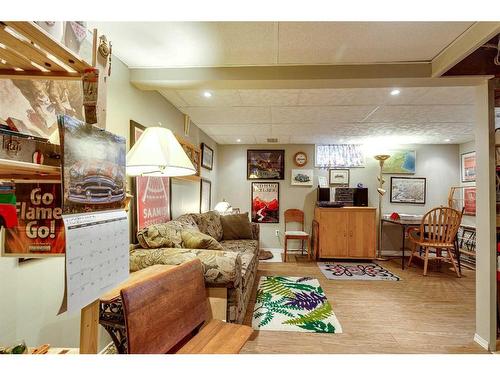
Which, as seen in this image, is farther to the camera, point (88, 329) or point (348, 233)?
point (348, 233)

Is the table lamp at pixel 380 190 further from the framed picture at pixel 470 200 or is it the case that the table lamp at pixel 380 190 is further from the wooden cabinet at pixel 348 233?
the framed picture at pixel 470 200

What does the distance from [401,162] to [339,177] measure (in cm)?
129

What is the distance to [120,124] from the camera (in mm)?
2055

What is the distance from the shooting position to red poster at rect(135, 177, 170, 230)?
234cm

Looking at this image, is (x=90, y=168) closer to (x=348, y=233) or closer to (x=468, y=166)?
(x=348, y=233)

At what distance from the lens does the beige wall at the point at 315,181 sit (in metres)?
5.08

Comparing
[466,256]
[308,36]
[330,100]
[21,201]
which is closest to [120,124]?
[21,201]

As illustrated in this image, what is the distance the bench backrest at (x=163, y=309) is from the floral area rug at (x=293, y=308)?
1.22m

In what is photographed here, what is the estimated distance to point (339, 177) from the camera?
5.19 m

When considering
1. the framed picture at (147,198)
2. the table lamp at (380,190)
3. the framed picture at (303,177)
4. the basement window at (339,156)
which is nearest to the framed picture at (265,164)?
the framed picture at (303,177)

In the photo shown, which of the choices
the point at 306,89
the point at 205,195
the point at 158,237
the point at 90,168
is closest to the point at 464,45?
the point at 306,89

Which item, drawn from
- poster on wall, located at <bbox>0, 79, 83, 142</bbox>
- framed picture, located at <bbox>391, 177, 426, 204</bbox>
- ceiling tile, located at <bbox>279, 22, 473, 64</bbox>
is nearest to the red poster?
poster on wall, located at <bbox>0, 79, 83, 142</bbox>

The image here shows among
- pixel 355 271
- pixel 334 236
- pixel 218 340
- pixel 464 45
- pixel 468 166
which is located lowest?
pixel 355 271

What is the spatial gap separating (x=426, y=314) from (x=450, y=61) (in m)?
2.35
